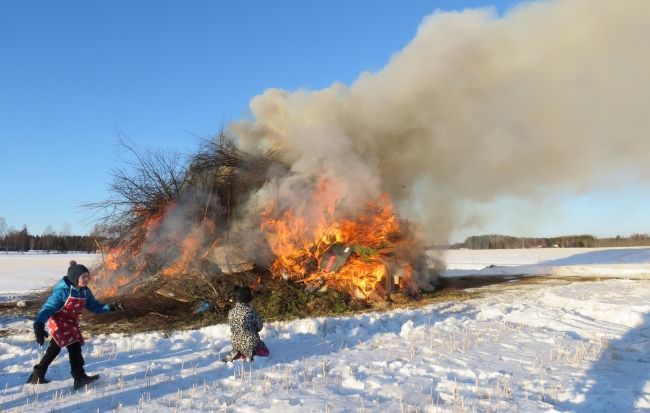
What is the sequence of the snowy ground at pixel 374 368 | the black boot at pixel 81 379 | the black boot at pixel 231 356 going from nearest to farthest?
1. the snowy ground at pixel 374 368
2. the black boot at pixel 81 379
3. the black boot at pixel 231 356

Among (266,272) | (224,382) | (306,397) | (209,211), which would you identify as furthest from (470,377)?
(209,211)

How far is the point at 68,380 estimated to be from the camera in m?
5.55

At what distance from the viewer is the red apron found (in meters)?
5.34

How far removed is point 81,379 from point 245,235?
25.1 ft

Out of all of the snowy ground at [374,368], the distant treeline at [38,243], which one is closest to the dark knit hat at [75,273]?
the snowy ground at [374,368]

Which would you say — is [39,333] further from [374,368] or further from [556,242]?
[556,242]

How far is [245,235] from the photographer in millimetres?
12781

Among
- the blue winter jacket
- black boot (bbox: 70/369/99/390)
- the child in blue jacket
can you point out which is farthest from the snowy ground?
the blue winter jacket

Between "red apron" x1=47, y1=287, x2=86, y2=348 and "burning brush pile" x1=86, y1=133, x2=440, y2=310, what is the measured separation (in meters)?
6.13

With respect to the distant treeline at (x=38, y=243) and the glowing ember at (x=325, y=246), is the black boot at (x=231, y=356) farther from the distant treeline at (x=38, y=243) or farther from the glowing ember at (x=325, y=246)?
the distant treeline at (x=38, y=243)

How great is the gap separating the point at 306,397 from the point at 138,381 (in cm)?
229

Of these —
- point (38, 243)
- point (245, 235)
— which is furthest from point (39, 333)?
point (38, 243)

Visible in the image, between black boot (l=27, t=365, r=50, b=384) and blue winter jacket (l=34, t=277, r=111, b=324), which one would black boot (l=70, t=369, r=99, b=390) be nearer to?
black boot (l=27, t=365, r=50, b=384)

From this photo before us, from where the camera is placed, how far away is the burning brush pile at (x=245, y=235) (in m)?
12.3
